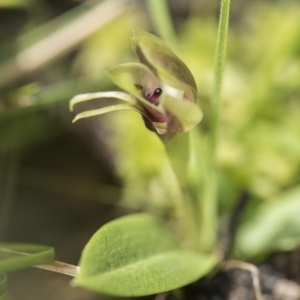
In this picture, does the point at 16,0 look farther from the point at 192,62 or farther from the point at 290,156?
the point at 290,156

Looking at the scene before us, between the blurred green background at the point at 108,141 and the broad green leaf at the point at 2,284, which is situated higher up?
the blurred green background at the point at 108,141

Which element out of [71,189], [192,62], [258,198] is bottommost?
[258,198]

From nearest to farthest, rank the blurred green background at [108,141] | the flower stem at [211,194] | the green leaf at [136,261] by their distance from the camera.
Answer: the green leaf at [136,261]
the flower stem at [211,194]
the blurred green background at [108,141]

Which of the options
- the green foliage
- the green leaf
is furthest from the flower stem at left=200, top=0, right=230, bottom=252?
the green foliage

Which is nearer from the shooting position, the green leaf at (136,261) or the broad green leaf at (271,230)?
the green leaf at (136,261)

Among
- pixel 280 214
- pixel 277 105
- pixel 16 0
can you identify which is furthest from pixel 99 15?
pixel 280 214

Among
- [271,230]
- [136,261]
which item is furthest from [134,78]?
[271,230]

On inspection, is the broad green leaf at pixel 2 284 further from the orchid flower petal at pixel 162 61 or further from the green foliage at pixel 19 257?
the orchid flower petal at pixel 162 61

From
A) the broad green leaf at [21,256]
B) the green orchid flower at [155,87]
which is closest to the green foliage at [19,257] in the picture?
the broad green leaf at [21,256]
